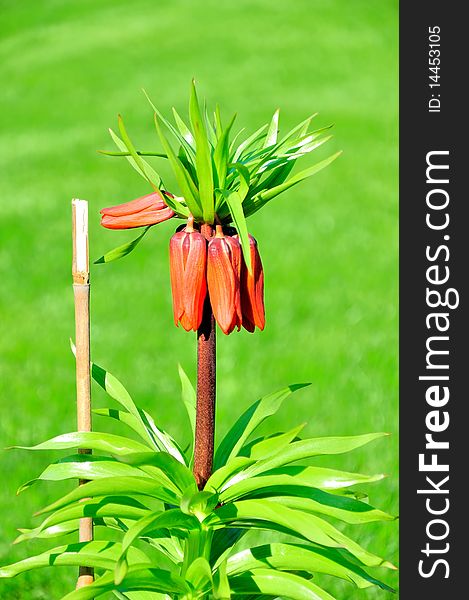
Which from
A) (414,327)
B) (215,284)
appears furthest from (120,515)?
(414,327)

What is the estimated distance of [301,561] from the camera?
3.83 feet

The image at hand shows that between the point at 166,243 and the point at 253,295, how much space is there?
4.39 meters

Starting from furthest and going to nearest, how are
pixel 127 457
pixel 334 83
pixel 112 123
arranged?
pixel 334 83 → pixel 112 123 → pixel 127 457

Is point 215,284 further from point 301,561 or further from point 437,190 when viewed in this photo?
point 437,190

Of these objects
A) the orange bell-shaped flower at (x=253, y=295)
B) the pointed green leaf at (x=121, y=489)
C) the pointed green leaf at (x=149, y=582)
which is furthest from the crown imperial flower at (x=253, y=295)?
the pointed green leaf at (x=149, y=582)

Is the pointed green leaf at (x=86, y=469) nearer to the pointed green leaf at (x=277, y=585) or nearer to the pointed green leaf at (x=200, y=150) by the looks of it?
the pointed green leaf at (x=277, y=585)

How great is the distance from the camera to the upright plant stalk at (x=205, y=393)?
1115 millimetres

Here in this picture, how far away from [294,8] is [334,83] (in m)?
3.65

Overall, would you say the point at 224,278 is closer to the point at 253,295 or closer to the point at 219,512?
the point at 253,295

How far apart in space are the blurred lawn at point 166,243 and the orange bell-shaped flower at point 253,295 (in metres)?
1.27

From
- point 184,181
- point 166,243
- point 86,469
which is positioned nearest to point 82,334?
point 86,469

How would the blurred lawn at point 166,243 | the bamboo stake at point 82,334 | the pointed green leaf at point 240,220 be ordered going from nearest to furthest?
the pointed green leaf at point 240,220, the bamboo stake at point 82,334, the blurred lawn at point 166,243

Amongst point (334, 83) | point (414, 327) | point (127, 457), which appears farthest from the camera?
point (334, 83)

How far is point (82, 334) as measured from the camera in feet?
4.04
